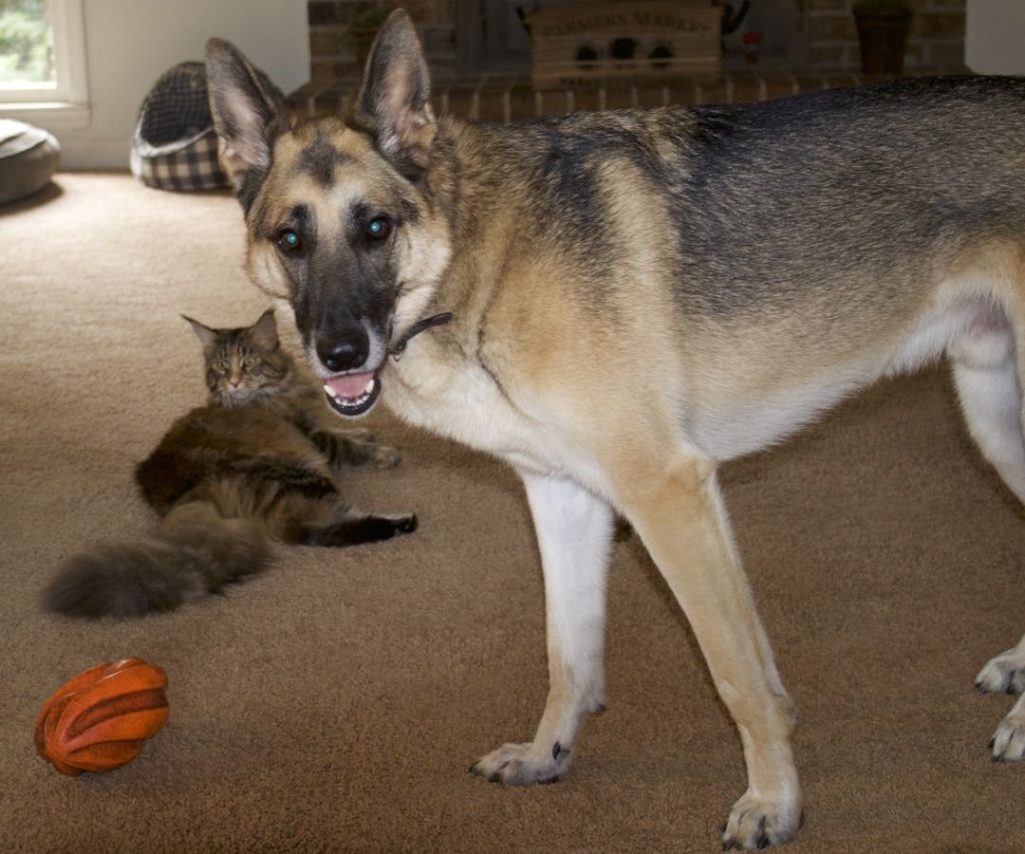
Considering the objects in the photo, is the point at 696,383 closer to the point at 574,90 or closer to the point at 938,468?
the point at 938,468

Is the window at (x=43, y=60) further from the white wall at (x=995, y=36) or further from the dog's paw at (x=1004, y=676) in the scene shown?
the dog's paw at (x=1004, y=676)

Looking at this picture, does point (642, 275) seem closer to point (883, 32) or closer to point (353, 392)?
point (353, 392)

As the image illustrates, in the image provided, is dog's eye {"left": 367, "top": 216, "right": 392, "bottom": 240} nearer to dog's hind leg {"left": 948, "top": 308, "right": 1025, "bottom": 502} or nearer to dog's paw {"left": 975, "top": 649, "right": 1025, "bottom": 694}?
dog's hind leg {"left": 948, "top": 308, "right": 1025, "bottom": 502}

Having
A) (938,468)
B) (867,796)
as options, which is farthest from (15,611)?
(938,468)

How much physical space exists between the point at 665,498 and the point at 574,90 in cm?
503

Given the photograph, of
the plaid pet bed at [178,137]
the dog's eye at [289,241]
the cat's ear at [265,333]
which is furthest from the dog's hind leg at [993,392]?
the plaid pet bed at [178,137]

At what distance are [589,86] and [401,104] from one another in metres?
4.79

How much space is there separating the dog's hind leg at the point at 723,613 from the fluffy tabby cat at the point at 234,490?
4.03 feet

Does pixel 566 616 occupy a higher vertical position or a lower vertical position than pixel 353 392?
lower

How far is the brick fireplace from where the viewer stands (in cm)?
674

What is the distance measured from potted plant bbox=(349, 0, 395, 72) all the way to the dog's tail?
438 centimetres

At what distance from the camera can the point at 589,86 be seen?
6.80 metres

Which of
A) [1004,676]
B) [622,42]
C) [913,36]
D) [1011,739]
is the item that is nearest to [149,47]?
[622,42]

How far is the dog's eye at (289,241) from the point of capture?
217 cm
